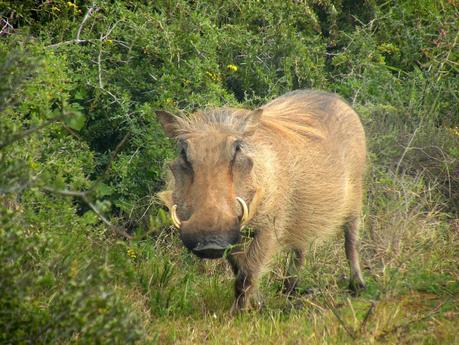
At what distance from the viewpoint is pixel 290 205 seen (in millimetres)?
5453

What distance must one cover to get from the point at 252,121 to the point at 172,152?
1.01m

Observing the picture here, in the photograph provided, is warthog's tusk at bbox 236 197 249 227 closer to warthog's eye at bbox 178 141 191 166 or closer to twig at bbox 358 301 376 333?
warthog's eye at bbox 178 141 191 166

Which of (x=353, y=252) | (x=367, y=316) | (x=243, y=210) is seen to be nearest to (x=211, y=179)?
(x=243, y=210)

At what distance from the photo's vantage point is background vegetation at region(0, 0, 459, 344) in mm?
3643

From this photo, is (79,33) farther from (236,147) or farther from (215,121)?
(236,147)

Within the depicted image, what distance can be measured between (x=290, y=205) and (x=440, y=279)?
98cm

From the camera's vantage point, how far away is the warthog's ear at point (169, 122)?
17.1 feet

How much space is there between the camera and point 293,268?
18.6 feet

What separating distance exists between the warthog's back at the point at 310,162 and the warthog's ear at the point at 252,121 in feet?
0.33

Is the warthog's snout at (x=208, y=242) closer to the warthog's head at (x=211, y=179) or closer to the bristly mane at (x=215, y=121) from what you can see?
the warthog's head at (x=211, y=179)

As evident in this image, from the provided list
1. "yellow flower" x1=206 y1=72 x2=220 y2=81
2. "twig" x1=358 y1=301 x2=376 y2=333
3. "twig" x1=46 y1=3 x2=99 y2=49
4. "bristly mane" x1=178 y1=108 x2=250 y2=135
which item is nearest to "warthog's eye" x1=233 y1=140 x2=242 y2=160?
"bristly mane" x1=178 y1=108 x2=250 y2=135

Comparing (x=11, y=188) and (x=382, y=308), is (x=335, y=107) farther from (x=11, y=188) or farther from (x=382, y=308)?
(x=11, y=188)

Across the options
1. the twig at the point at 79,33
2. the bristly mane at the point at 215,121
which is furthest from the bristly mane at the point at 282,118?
the twig at the point at 79,33

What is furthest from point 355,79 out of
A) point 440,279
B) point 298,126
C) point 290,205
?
point 440,279
